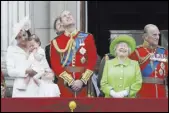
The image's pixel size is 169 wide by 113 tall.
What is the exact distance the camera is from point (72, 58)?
25.6ft

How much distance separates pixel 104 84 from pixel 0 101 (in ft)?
4.74

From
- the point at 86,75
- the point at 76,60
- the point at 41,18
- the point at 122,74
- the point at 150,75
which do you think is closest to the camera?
the point at 122,74

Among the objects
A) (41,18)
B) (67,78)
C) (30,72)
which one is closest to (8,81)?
(30,72)

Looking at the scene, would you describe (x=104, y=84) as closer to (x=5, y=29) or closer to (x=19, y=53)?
(x=19, y=53)

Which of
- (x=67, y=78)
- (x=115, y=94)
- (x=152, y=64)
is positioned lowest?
(x=115, y=94)

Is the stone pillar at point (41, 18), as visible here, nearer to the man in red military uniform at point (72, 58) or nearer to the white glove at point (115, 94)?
the man in red military uniform at point (72, 58)

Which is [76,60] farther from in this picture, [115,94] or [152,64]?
[152,64]

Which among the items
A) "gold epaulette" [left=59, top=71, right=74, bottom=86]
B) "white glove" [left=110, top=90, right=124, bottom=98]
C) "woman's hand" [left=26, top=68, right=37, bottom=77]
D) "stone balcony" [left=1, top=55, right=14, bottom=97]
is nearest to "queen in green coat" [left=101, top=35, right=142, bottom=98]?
"white glove" [left=110, top=90, right=124, bottom=98]

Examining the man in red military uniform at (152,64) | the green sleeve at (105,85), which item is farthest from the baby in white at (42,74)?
the man in red military uniform at (152,64)

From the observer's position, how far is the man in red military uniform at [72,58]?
7.71 m

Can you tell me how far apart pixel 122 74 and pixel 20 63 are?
1100 mm

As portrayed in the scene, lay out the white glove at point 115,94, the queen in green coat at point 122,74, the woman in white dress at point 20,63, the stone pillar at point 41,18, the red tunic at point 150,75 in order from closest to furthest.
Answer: the white glove at point 115,94, the queen in green coat at point 122,74, the woman in white dress at point 20,63, the red tunic at point 150,75, the stone pillar at point 41,18

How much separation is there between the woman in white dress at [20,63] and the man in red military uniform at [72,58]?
288mm

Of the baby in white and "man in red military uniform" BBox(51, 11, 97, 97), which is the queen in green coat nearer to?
"man in red military uniform" BBox(51, 11, 97, 97)
